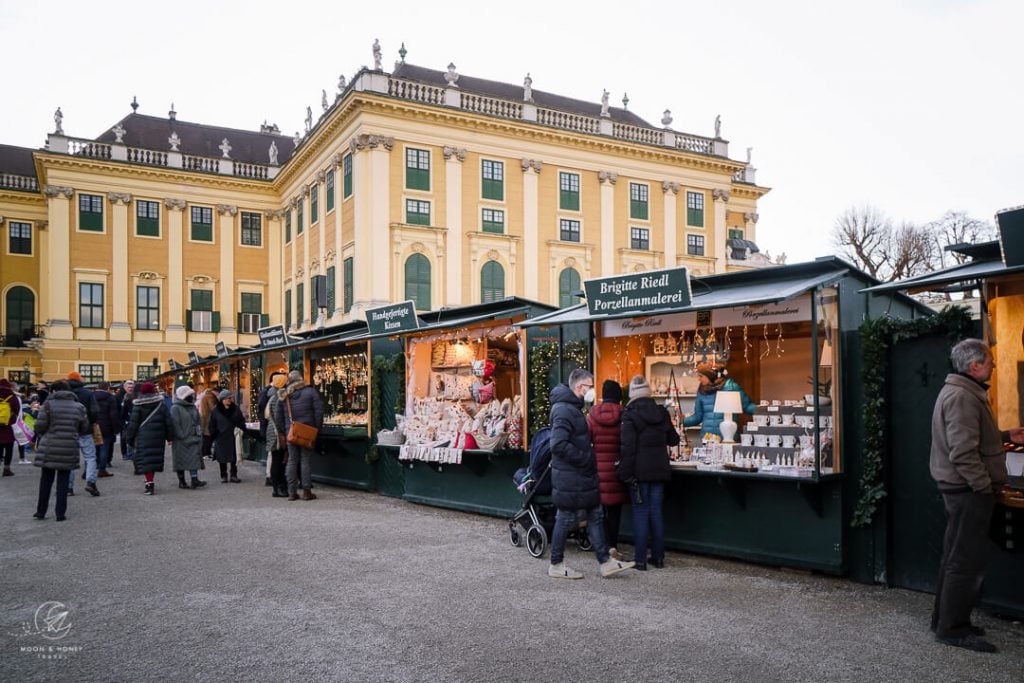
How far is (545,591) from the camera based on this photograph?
23.6ft

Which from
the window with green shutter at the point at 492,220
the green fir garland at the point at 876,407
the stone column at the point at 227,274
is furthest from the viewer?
the stone column at the point at 227,274

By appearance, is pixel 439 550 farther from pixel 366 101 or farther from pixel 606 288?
pixel 366 101

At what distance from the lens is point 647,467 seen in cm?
819

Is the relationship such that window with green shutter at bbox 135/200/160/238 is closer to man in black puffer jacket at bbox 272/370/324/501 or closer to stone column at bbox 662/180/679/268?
stone column at bbox 662/180/679/268

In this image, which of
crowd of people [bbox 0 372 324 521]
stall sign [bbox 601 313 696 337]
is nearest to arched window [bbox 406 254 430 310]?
crowd of people [bbox 0 372 324 521]

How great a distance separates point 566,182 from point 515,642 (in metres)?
34.5

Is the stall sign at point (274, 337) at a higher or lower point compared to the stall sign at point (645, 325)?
higher

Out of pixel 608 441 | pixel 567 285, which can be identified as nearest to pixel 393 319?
pixel 608 441

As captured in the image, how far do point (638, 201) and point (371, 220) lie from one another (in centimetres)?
1373

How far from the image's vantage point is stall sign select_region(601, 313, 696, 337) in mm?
10312

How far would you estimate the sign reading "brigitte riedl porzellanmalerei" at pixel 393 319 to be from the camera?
12953 mm

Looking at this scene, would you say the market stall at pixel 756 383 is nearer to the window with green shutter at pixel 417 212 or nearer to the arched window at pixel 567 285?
the window with green shutter at pixel 417 212

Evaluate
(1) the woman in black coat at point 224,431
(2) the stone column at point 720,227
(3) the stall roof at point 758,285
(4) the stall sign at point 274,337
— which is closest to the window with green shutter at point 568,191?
(2) the stone column at point 720,227

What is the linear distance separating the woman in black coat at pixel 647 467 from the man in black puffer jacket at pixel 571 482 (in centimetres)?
52
